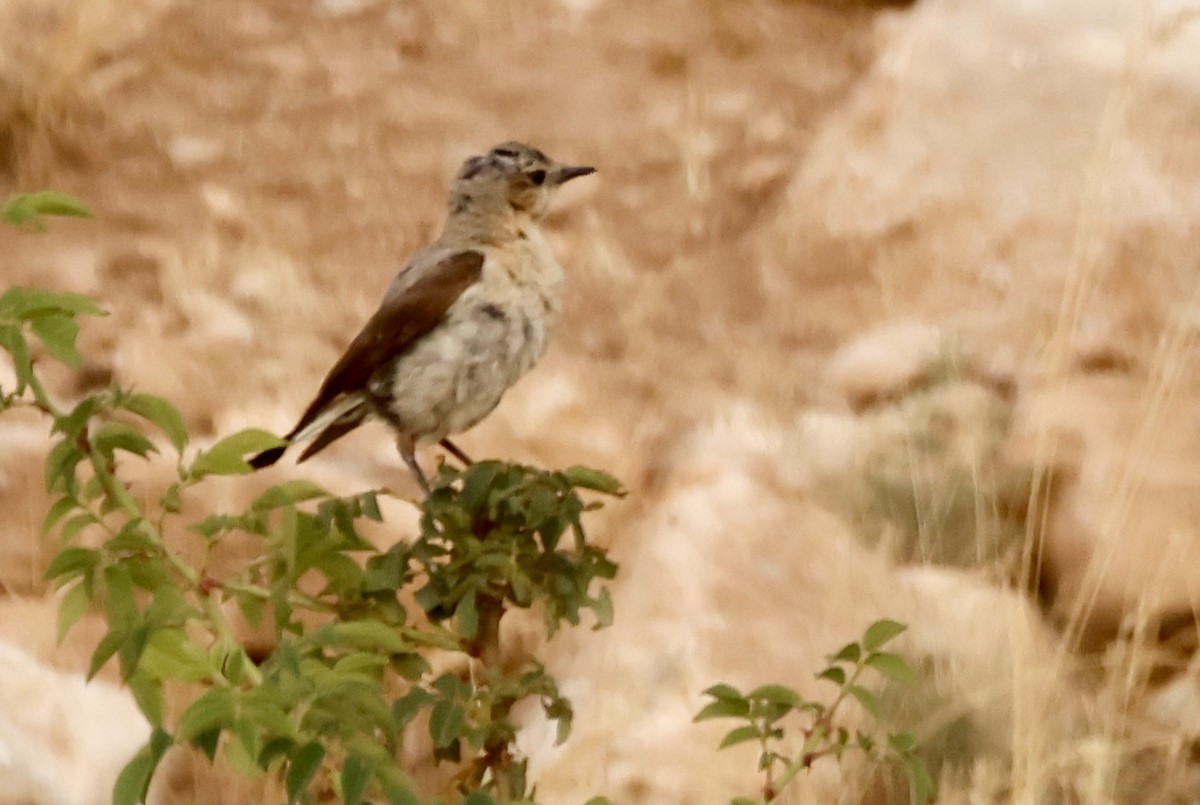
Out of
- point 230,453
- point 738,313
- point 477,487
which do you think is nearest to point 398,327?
point 477,487

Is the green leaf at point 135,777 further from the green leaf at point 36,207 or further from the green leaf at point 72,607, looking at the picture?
the green leaf at point 36,207

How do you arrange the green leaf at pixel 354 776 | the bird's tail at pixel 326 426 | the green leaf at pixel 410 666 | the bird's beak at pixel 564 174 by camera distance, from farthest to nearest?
the bird's beak at pixel 564 174
the bird's tail at pixel 326 426
the green leaf at pixel 410 666
the green leaf at pixel 354 776

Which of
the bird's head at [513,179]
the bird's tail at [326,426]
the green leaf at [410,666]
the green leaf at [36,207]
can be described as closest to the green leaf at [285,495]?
the green leaf at [410,666]

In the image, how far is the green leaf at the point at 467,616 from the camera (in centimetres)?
154

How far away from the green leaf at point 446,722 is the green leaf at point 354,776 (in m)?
0.46

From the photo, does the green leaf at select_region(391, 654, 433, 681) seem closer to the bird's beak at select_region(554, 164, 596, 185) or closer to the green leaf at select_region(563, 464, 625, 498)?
the green leaf at select_region(563, 464, 625, 498)

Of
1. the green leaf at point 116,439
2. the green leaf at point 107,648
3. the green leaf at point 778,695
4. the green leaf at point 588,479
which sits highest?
the green leaf at point 588,479

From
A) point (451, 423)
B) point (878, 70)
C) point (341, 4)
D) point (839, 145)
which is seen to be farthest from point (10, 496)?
point (878, 70)

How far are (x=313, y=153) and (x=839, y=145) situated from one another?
1.25 m

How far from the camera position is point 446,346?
2.29 meters

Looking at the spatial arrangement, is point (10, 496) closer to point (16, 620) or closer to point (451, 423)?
point (16, 620)

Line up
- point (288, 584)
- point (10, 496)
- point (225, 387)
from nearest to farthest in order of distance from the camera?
point (288, 584), point (10, 496), point (225, 387)

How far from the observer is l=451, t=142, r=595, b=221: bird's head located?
246cm

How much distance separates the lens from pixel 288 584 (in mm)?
1484
